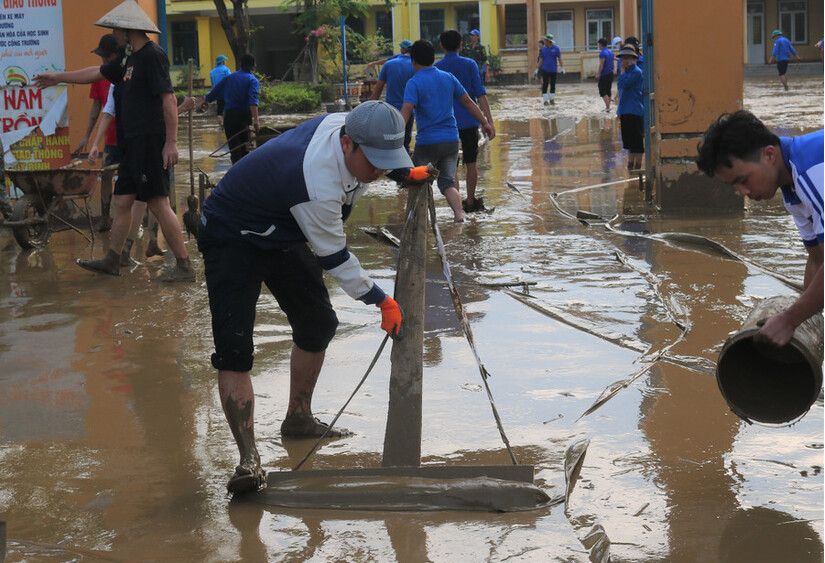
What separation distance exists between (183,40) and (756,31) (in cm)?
2575

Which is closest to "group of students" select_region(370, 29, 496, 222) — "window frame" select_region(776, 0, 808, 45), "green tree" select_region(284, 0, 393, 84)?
"green tree" select_region(284, 0, 393, 84)

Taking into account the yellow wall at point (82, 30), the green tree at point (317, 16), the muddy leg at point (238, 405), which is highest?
the green tree at point (317, 16)

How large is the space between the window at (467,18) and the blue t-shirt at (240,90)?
3500 cm

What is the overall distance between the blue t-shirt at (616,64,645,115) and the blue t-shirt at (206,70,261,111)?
179 inches

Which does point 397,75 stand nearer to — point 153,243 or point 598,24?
point 153,243

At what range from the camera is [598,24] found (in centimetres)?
4753

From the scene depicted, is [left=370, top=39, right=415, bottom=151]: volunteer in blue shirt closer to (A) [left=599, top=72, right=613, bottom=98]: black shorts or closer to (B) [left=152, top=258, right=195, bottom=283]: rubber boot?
(B) [left=152, top=258, right=195, bottom=283]: rubber boot

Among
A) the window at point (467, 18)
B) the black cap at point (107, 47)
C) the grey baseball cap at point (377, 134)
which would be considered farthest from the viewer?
the window at point (467, 18)

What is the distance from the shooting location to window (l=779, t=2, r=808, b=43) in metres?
45.5

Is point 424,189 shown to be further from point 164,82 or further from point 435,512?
point 164,82

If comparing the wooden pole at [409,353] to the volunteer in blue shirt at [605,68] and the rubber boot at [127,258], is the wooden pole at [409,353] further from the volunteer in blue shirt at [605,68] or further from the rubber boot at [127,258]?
the volunteer in blue shirt at [605,68]

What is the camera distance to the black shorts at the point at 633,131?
1256 centimetres

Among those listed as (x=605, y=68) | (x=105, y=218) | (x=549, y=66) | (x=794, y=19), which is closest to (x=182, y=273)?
(x=105, y=218)

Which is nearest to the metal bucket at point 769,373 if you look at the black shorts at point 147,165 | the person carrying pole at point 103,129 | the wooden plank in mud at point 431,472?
the wooden plank in mud at point 431,472
